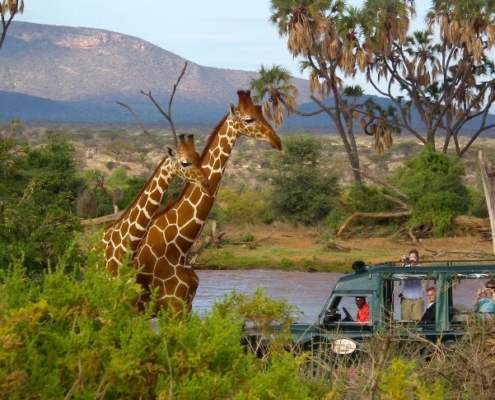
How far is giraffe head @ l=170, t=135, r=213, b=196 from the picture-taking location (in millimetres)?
9219

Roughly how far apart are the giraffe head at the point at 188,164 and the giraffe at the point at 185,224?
22 cm

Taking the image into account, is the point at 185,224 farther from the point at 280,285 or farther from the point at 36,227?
the point at 280,285

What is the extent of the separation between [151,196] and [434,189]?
61.7 ft

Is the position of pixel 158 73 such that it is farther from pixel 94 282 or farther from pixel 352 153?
pixel 94 282

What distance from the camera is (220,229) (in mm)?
28859

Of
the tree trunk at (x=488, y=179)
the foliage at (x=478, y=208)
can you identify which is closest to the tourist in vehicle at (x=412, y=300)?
the tree trunk at (x=488, y=179)

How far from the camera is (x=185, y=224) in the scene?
373 inches

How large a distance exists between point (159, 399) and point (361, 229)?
24.0 metres

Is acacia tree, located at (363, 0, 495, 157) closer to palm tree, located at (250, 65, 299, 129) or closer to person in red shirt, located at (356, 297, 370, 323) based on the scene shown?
palm tree, located at (250, 65, 299, 129)

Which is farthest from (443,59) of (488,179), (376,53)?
(488,179)

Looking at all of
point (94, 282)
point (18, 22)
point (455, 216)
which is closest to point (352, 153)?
point (455, 216)

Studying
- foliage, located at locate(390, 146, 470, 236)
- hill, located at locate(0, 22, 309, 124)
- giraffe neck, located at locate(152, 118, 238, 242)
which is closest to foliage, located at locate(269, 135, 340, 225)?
foliage, located at locate(390, 146, 470, 236)

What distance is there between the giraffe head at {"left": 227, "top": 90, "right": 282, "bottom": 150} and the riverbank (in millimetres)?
13150

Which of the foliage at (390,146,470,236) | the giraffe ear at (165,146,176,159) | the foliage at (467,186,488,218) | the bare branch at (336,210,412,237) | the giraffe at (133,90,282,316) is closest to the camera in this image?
the giraffe at (133,90,282,316)
